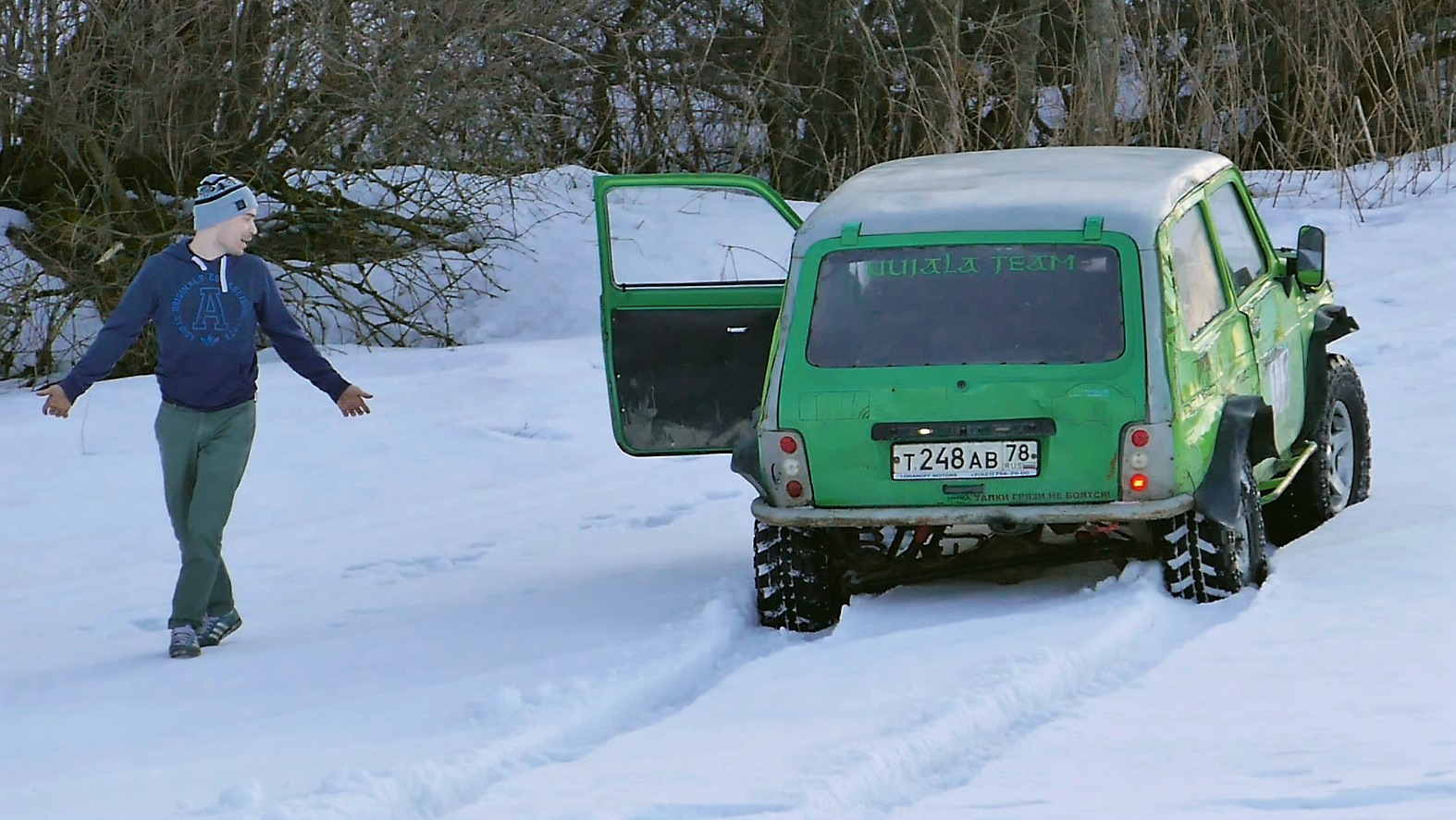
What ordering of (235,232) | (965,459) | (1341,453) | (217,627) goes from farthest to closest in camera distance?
(1341,453) → (217,627) → (235,232) → (965,459)

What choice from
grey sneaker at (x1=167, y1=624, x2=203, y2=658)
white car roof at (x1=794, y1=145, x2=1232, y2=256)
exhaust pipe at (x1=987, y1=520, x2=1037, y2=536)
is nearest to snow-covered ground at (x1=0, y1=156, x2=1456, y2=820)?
grey sneaker at (x1=167, y1=624, x2=203, y2=658)

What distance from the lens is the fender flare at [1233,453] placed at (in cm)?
692

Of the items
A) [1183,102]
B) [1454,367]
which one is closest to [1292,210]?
[1183,102]

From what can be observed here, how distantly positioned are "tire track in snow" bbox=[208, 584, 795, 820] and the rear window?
0.97 metres

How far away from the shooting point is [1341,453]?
885 centimetres

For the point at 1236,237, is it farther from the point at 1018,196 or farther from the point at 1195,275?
the point at 1018,196

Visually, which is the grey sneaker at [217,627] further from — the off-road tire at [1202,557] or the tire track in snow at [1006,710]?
the off-road tire at [1202,557]

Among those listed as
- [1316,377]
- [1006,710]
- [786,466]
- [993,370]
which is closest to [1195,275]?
[993,370]

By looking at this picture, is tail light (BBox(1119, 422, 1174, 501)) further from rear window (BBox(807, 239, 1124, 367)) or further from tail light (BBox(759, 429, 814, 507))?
tail light (BBox(759, 429, 814, 507))

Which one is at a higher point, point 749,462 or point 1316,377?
point 749,462

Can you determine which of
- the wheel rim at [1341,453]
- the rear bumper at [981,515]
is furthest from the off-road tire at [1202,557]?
the wheel rim at [1341,453]

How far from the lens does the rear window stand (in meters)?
6.95

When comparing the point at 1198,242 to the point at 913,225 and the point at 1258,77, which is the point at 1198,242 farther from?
the point at 1258,77

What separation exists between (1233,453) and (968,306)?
101cm
